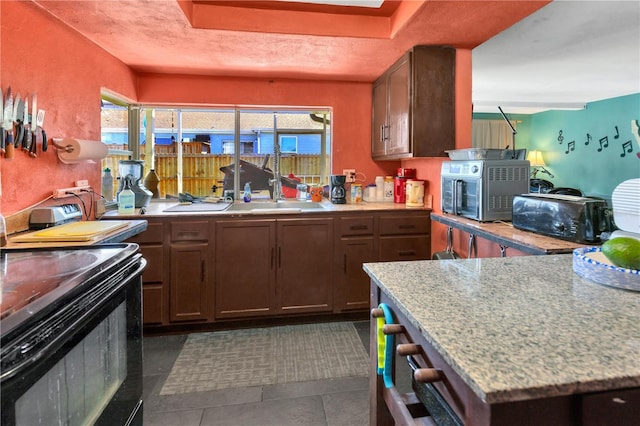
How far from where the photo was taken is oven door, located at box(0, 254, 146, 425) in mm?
720

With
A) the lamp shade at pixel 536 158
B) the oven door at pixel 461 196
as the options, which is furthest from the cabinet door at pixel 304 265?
the lamp shade at pixel 536 158

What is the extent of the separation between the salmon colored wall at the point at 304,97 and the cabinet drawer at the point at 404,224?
778 millimetres

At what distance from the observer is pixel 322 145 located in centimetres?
359

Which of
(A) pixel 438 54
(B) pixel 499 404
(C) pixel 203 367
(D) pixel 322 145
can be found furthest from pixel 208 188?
(B) pixel 499 404

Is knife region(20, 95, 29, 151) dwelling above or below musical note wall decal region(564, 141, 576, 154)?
below

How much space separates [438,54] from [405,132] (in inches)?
23.2

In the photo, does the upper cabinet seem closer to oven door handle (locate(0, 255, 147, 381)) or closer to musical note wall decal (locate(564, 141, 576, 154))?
oven door handle (locate(0, 255, 147, 381))

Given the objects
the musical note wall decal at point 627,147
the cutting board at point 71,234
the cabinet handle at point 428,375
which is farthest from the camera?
the musical note wall decal at point 627,147

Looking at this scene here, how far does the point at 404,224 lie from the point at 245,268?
1.30m

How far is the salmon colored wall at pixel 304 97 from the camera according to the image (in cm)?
320

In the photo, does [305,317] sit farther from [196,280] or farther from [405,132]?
[405,132]

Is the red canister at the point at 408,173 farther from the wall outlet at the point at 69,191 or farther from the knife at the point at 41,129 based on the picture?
the knife at the point at 41,129

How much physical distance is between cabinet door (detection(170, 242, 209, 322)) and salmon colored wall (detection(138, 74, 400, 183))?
144 centimetres

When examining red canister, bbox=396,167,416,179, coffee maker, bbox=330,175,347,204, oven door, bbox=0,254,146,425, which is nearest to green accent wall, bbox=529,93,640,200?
red canister, bbox=396,167,416,179
